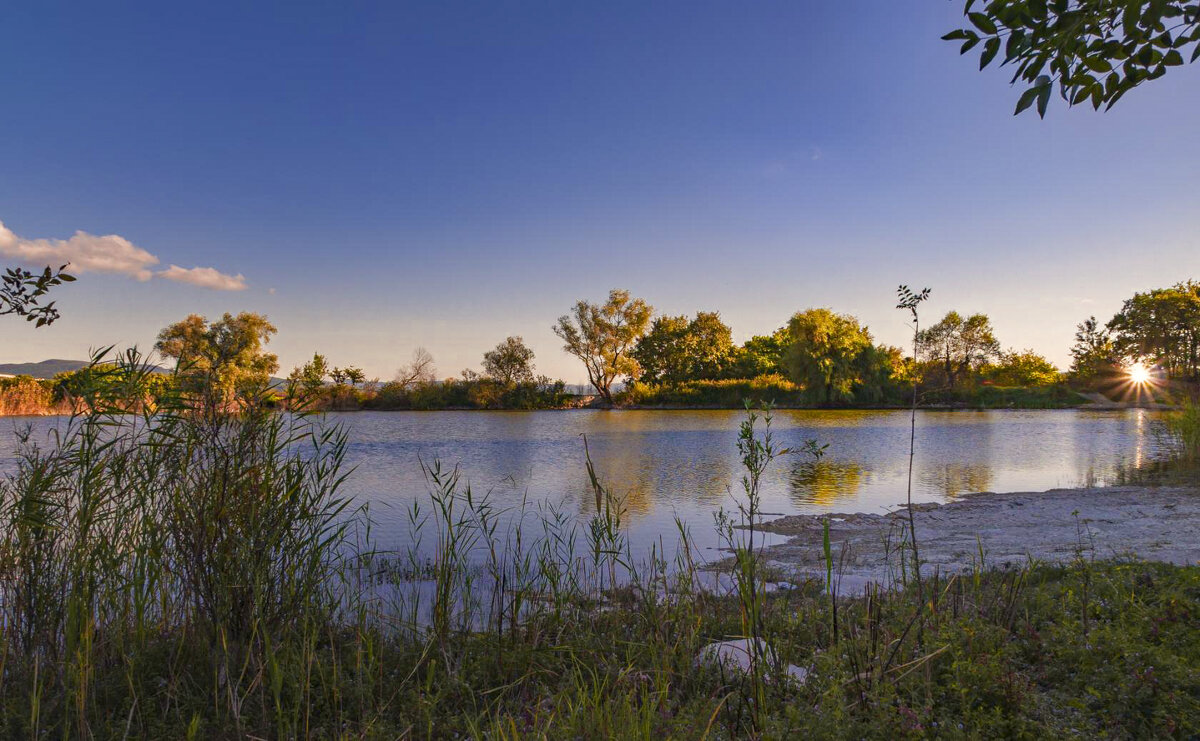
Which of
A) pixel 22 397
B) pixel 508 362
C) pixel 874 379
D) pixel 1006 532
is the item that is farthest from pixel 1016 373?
pixel 22 397

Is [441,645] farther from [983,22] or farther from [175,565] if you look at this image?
[983,22]

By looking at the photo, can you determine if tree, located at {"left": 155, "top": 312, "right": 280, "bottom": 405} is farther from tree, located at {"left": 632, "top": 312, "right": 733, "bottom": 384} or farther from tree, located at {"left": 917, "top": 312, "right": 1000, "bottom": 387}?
tree, located at {"left": 917, "top": 312, "right": 1000, "bottom": 387}

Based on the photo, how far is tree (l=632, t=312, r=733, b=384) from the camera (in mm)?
55656

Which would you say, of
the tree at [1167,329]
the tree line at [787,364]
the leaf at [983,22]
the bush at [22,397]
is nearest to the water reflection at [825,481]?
the leaf at [983,22]

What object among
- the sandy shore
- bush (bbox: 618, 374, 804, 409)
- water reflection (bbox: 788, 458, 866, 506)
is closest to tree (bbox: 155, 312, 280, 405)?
the sandy shore

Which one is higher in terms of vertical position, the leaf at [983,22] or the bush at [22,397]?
the leaf at [983,22]

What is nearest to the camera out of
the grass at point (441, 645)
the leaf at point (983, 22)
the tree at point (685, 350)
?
the grass at point (441, 645)

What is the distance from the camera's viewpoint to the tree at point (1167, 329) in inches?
1781

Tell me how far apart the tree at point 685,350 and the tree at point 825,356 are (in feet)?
37.7

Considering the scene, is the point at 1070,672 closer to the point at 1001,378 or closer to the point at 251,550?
the point at 251,550

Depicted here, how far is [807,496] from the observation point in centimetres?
1137

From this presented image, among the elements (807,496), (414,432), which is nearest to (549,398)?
(414,432)

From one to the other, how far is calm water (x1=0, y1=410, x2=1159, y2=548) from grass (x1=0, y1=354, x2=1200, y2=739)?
3099mm

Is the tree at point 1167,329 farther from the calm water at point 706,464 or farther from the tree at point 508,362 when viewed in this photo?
the tree at point 508,362
